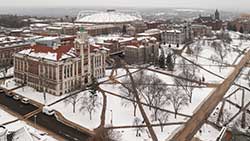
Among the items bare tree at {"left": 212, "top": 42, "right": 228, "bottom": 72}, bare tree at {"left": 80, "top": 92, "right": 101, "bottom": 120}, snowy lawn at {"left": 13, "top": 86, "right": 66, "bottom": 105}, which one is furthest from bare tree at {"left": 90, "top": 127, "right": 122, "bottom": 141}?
bare tree at {"left": 212, "top": 42, "right": 228, "bottom": 72}

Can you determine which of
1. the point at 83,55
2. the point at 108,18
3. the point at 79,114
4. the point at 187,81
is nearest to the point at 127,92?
the point at 83,55

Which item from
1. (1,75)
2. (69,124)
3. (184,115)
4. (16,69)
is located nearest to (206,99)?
(184,115)

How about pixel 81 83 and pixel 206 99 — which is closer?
pixel 206 99

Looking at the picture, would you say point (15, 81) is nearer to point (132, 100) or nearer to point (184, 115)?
point (132, 100)

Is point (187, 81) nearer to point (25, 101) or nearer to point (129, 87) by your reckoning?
point (129, 87)

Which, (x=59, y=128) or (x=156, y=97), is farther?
(x=156, y=97)

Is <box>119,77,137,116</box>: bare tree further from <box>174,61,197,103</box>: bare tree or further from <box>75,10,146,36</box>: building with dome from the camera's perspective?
<box>75,10,146,36</box>: building with dome
